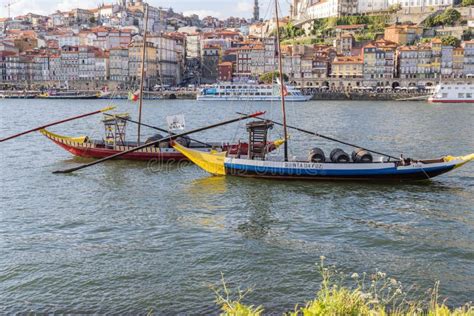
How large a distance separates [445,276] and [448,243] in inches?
93.4

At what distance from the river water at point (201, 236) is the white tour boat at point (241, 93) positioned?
213ft

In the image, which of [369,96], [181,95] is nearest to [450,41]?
[369,96]

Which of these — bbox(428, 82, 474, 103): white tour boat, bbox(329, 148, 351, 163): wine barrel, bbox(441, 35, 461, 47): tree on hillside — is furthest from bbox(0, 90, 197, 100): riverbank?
bbox(329, 148, 351, 163): wine barrel

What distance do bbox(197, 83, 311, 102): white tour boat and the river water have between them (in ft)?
213

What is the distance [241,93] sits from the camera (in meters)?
90.7

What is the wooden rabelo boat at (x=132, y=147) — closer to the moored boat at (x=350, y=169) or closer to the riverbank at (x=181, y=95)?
the moored boat at (x=350, y=169)

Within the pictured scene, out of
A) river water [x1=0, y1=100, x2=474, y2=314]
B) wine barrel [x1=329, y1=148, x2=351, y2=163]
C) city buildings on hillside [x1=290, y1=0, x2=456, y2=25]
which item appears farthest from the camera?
city buildings on hillside [x1=290, y1=0, x2=456, y2=25]

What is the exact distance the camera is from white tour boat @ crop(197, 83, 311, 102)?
88188mm

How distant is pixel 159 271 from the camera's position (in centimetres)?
1152

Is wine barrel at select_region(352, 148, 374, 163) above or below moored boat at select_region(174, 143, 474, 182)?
above

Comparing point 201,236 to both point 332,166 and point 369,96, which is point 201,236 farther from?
point 369,96

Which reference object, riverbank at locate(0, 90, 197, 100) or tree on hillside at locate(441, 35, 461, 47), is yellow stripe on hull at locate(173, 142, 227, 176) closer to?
riverbank at locate(0, 90, 197, 100)

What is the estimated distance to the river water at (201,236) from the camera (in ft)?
34.8

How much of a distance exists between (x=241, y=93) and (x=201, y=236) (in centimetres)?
7775
